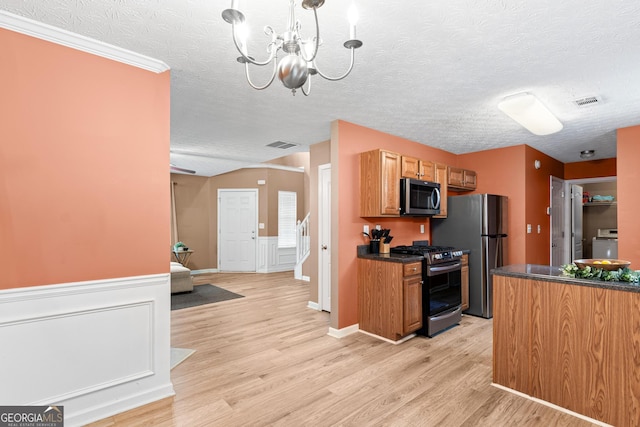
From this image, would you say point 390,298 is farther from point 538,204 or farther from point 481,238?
point 538,204

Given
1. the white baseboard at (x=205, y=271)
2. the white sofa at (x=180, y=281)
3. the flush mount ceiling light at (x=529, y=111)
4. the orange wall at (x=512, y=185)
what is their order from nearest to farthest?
1. the flush mount ceiling light at (x=529, y=111)
2. the orange wall at (x=512, y=185)
3. the white sofa at (x=180, y=281)
4. the white baseboard at (x=205, y=271)

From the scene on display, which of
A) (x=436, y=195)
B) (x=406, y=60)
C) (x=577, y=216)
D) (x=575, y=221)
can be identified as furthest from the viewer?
(x=577, y=216)

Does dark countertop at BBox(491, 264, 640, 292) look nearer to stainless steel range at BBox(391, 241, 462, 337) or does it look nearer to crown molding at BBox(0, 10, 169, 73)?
stainless steel range at BBox(391, 241, 462, 337)

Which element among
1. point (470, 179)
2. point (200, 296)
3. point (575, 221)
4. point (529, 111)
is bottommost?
point (200, 296)

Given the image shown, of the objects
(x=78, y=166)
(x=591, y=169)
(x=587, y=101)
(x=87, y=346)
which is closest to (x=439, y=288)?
(x=587, y=101)

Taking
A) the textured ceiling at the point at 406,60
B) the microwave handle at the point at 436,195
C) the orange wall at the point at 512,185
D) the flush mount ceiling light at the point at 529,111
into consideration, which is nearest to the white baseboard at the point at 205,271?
the textured ceiling at the point at 406,60

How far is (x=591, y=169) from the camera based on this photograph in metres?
5.81

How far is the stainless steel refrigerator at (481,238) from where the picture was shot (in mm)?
4266

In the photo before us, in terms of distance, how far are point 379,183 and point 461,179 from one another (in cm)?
199

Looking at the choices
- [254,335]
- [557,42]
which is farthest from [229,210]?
[557,42]

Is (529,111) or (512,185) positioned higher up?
(529,111)

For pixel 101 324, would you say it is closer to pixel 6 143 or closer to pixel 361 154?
pixel 6 143
